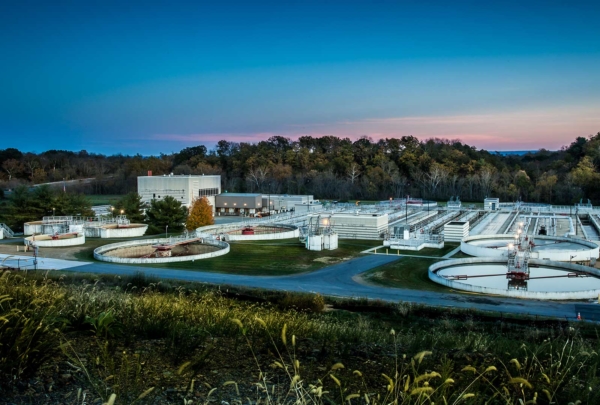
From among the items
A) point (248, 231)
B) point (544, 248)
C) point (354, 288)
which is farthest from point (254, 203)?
point (354, 288)

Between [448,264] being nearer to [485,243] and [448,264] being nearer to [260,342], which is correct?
[485,243]

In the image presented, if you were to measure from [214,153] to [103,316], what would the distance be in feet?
362

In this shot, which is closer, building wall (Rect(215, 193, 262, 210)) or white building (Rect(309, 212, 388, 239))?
white building (Rect(309, 212, 388, 239))

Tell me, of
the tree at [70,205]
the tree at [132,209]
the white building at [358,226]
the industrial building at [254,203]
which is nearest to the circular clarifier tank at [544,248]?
the white building at [358,226]

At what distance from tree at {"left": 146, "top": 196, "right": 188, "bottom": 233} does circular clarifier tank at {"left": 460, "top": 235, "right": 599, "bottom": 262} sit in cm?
2341

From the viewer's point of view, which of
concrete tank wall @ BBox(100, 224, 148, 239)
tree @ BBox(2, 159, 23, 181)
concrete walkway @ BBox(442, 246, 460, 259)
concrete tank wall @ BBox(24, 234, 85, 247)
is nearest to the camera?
concrete walkway @ BBox(442, 246, 460, 259)

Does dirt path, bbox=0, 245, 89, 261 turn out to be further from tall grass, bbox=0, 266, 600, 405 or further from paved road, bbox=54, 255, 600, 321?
tall grass, bbox=0, 266, 600, 405

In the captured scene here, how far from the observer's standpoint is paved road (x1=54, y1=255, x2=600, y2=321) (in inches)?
736

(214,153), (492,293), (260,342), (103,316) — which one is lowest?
(492,293)

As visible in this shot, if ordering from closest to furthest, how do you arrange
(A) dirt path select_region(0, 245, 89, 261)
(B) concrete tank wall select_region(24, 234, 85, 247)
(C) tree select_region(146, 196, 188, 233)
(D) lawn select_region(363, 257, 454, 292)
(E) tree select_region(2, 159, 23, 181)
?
(D) lawn select_region(363, 257, 454, 292) → (A) dirt path select_region(0, 245, 89, 261) → (B) concrete tank wall select_region(24, 234, 85, 247) → (C) tree select_region(146, 196, 188, 233) → (E) tree select_region(2, 159, 23, 181)

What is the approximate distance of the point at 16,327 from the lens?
452 centimetres

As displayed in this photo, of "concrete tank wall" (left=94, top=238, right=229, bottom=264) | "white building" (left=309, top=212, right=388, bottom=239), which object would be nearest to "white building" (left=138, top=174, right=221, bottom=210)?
"concrete tank wall" (left=94, top=238, right=229, bottom=264)

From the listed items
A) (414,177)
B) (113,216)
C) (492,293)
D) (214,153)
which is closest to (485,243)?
(492,293)

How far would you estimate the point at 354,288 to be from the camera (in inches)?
874
